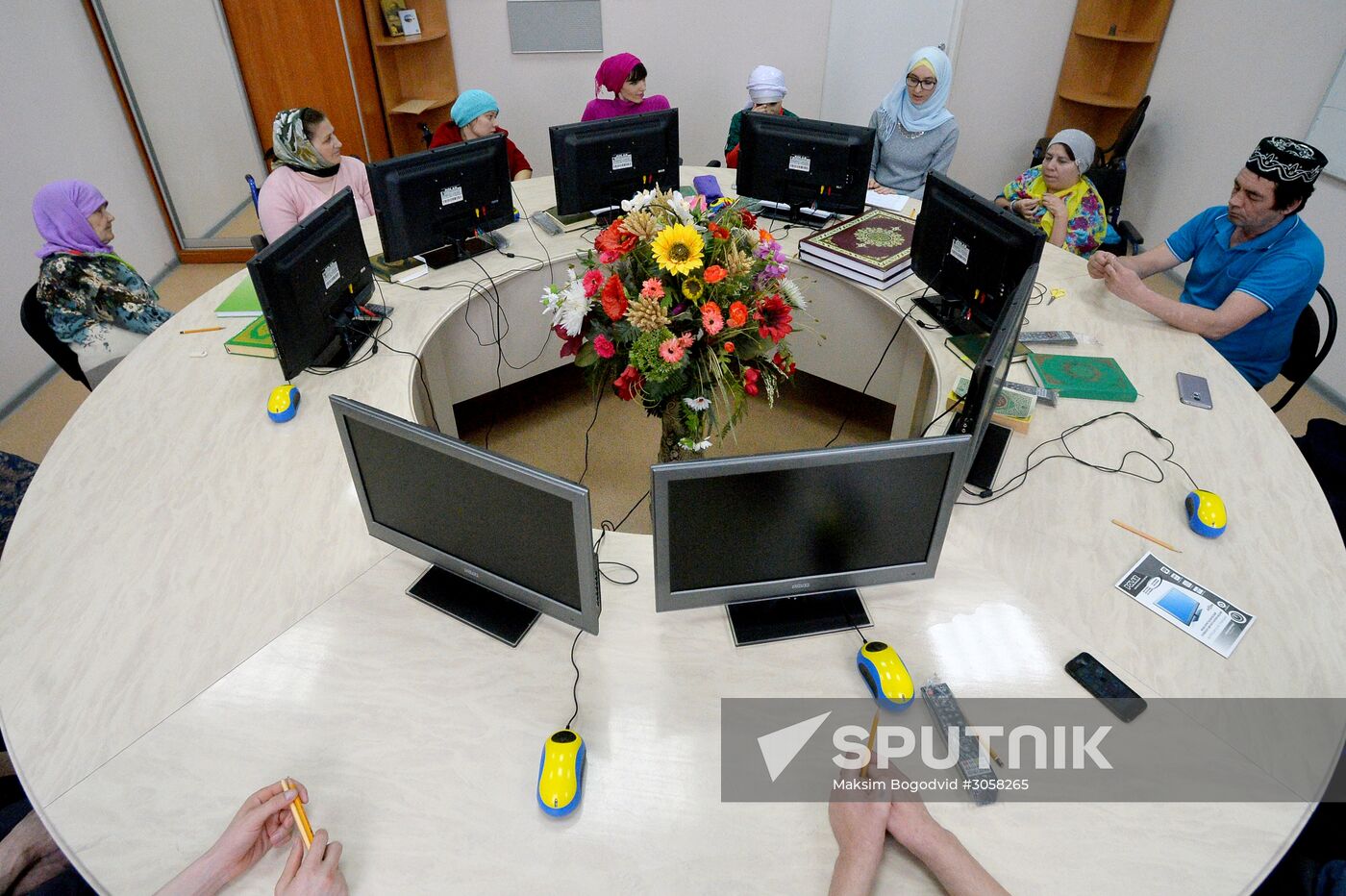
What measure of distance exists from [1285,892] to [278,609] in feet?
6.21

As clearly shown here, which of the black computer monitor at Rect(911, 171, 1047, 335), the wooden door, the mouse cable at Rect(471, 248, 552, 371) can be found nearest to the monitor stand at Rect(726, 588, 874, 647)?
the black computer monitor at Rect(911, 171, 1047, 335)

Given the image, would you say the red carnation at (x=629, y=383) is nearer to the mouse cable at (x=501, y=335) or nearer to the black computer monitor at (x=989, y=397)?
the black computer monitor at (x=989, y=397)

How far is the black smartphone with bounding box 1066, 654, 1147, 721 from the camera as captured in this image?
1354 millimetres

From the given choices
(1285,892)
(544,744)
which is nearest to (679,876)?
(544,744)

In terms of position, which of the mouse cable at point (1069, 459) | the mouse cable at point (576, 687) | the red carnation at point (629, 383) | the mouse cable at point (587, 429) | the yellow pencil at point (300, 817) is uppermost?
the red carnation at point (629, 383)

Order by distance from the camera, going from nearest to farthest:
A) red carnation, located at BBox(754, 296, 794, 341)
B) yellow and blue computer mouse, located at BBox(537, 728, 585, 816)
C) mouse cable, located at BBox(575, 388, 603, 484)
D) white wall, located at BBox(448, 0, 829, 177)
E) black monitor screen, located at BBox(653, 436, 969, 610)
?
yellow and blue computer mouse, located at BBox(537, 728, 585, 816) → black monitor screen, located at BBox(653, 436, 969, 610) → red carnation, located at BBox(754, 296, 794, 341) → mouse cable, located at BBox(575, 388, 603, 484) → white wall, located at BBox(448, 0, 829, 177)

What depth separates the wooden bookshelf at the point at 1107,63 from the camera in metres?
4.39

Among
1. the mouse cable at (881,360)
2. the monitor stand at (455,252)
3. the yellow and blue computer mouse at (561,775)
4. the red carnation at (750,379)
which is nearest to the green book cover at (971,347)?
the mouse cable at (881,360)

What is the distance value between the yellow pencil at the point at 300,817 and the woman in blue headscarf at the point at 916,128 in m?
3.09

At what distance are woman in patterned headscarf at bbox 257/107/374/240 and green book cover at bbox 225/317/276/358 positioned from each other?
0.66 meters

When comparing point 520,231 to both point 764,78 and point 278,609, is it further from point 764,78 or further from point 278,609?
point 278,609

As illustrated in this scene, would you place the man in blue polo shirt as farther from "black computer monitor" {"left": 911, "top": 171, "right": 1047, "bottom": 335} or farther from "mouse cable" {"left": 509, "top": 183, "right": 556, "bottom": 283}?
"mouse cable" {"left": 509, "top": 183, "right": 556, "bottom": 283}

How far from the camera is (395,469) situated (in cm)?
147

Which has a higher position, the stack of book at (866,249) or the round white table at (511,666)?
the stack of book at (866,249)
